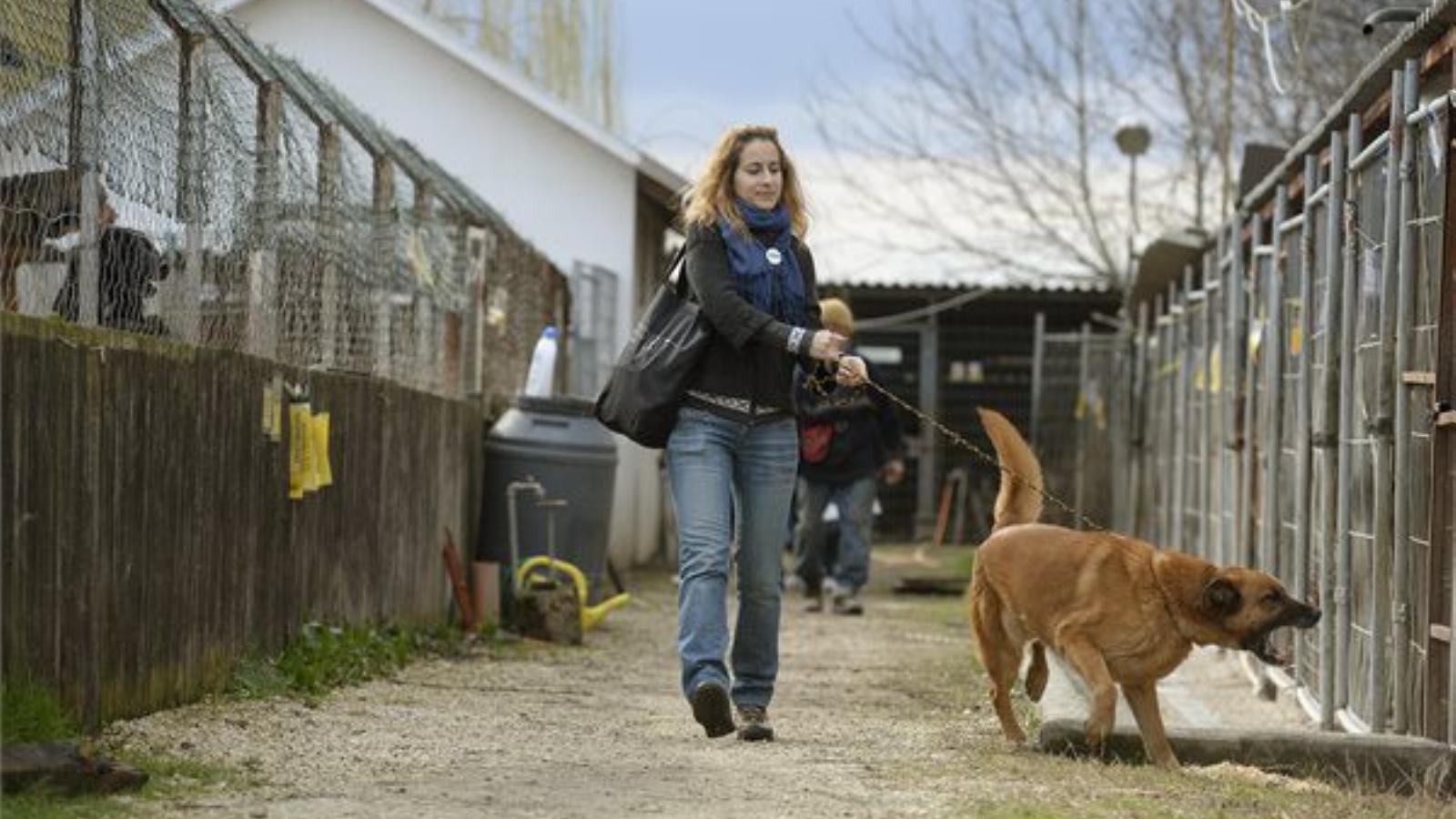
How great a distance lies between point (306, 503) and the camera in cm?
1068

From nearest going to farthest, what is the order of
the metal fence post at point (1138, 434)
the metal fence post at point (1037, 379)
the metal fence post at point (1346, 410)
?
the metal fence post at point (1346, 410), the metal fence post at point (1138, 434), the metal fence post at point (1037, 379)

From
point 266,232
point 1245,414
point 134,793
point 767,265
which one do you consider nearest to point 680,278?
point 767,265

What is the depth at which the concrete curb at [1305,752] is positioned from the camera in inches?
316

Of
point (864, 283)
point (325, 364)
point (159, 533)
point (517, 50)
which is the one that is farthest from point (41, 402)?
point (864, 283)

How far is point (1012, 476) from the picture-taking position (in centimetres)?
908

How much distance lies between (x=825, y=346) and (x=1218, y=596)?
1.39 m

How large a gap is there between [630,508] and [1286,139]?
6813mm

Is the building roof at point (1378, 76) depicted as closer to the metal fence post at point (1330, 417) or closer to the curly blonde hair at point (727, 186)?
the metal fence post at point (1330, 417)

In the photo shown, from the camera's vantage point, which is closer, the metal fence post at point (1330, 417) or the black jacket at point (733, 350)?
the black jacket at point (733, 350)

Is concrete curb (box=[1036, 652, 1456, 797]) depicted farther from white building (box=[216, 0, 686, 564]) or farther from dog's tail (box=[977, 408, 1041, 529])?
white building (box=[216, 0, 686, 564])

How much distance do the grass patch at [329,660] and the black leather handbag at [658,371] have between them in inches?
65.1

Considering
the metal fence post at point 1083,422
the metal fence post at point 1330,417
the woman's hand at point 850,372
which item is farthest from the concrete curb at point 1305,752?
the metal fence post at point 1083,422

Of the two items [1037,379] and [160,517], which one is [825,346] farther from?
[1037,379]

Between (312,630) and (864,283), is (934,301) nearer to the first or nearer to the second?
(864,283)
